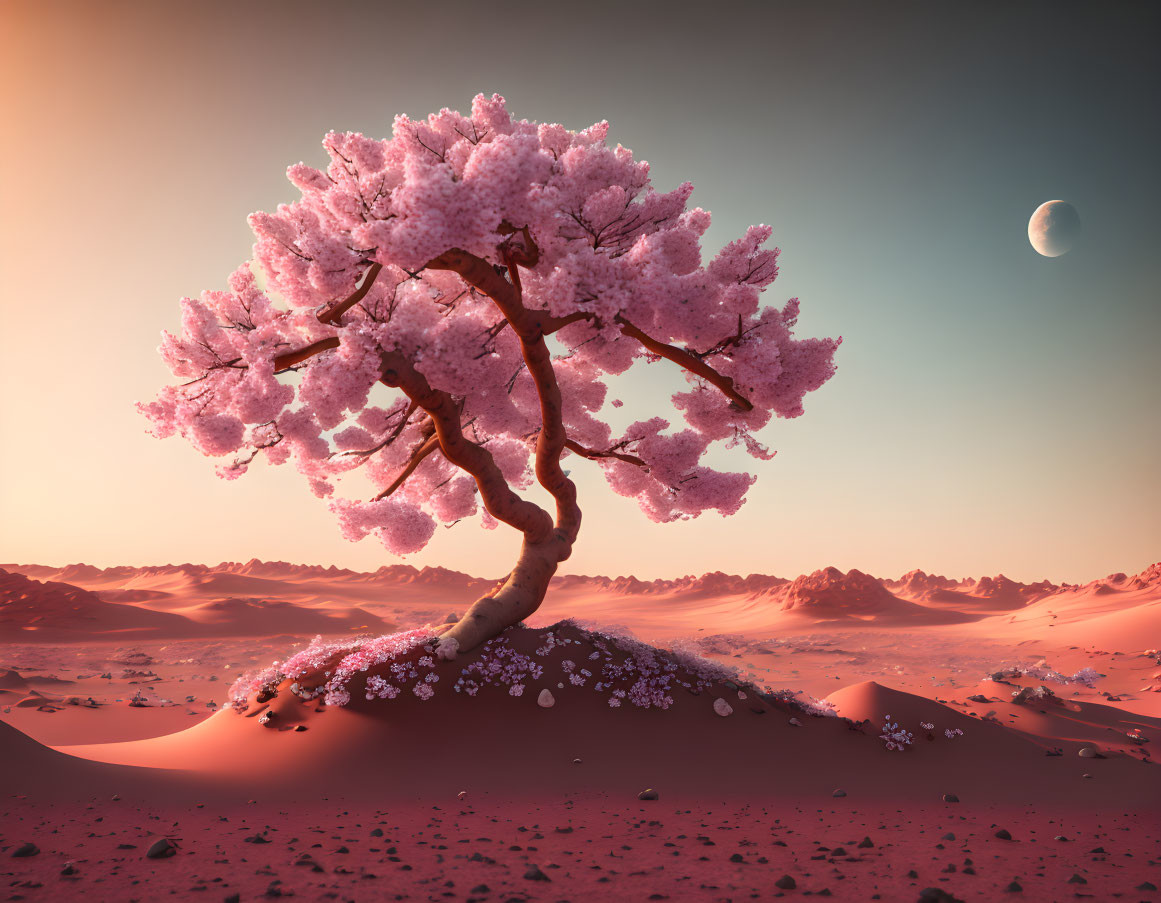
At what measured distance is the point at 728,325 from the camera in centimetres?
966

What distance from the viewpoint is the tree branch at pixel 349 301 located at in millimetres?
8854

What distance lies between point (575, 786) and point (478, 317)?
691 cm

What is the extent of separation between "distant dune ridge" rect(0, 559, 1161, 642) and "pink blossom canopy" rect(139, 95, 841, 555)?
2431 centimetres

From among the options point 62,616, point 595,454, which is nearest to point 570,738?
point 595,454

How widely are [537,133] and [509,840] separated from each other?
953 cm

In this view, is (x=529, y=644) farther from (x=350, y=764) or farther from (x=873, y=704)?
(x=873, y=704)

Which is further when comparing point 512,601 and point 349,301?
point 512,601

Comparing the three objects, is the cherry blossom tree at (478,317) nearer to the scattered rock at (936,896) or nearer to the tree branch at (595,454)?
the tree branch at (595,454)

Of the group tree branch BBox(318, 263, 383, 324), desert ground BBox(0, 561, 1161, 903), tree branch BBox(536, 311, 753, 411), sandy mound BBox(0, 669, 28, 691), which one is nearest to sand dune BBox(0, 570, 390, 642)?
sandy mound BBox(0, 669, 28, 691)

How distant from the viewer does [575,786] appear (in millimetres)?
8062

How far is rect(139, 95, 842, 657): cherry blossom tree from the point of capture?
7.89 meters

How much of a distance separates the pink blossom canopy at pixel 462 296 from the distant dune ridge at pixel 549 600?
24.3 metres

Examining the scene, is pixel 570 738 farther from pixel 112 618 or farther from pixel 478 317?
pixel 112 618

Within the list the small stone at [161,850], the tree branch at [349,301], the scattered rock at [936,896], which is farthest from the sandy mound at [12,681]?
the scattered rock at [936,896]
